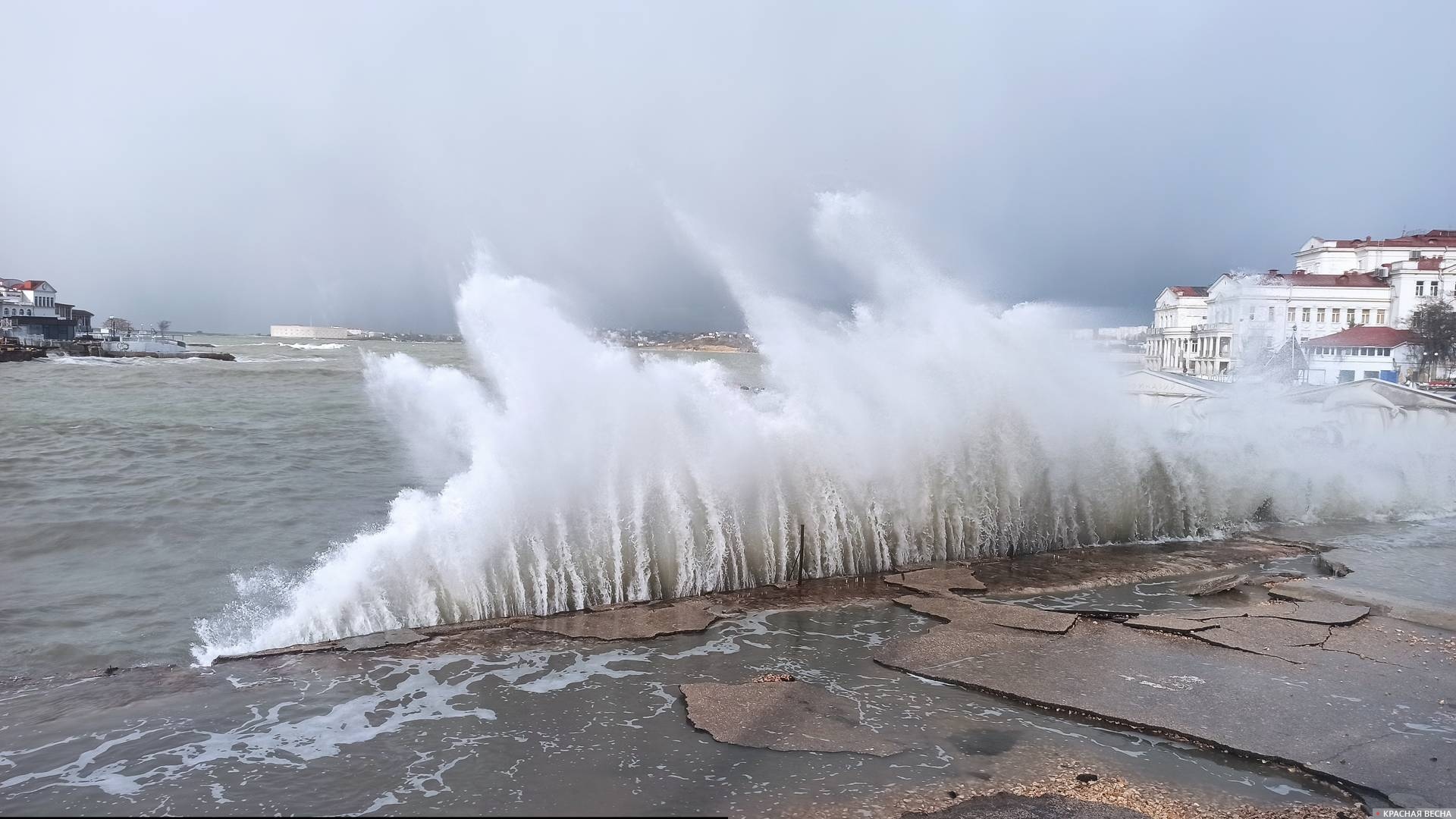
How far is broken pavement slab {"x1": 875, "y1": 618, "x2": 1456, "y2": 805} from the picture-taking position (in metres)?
6.15

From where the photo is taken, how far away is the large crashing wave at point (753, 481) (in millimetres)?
10250

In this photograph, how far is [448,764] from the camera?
19.6ft

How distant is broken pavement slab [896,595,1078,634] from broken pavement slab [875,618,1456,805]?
0.21 m

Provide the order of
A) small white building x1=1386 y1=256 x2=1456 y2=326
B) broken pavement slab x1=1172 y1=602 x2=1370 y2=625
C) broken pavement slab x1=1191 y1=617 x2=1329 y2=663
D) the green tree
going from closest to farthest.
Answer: broken pavement slab x1=1191 y1=617 x2=1329 y2=663, broken pavement slab x1=1172 y1=602 x2=1370 y2=625, the green tree, small white building x1=1386 y1=256 x2=1456 y2=326

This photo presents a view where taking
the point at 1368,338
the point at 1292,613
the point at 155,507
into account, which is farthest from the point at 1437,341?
the point at 155,507

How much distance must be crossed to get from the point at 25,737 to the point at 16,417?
86.1ft

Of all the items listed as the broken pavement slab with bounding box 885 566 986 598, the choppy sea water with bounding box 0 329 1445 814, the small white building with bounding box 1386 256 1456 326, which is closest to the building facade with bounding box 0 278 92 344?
the choppy sea water with bounding box 0 329 1445 814

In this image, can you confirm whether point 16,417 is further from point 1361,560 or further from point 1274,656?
point 1361,560

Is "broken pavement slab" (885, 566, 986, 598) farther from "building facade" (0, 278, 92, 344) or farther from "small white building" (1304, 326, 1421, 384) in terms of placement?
"building facade" (0, 278, 92, 344)

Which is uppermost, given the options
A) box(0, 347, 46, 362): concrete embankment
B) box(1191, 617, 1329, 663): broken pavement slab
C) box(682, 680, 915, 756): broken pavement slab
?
box(0, 347, 46, 362): concrete embankment

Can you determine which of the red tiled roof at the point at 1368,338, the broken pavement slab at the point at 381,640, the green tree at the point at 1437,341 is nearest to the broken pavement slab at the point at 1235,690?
the broken pavement slab at the point at 381,640

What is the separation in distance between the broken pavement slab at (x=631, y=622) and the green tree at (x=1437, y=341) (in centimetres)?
5121

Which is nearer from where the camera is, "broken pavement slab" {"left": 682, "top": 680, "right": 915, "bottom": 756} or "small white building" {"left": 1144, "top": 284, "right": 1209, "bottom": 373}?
"broken pavement slab" {"left": 682, "top": 680, "right": 915, "bottom": 756}

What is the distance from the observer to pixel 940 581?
11.3 metres
